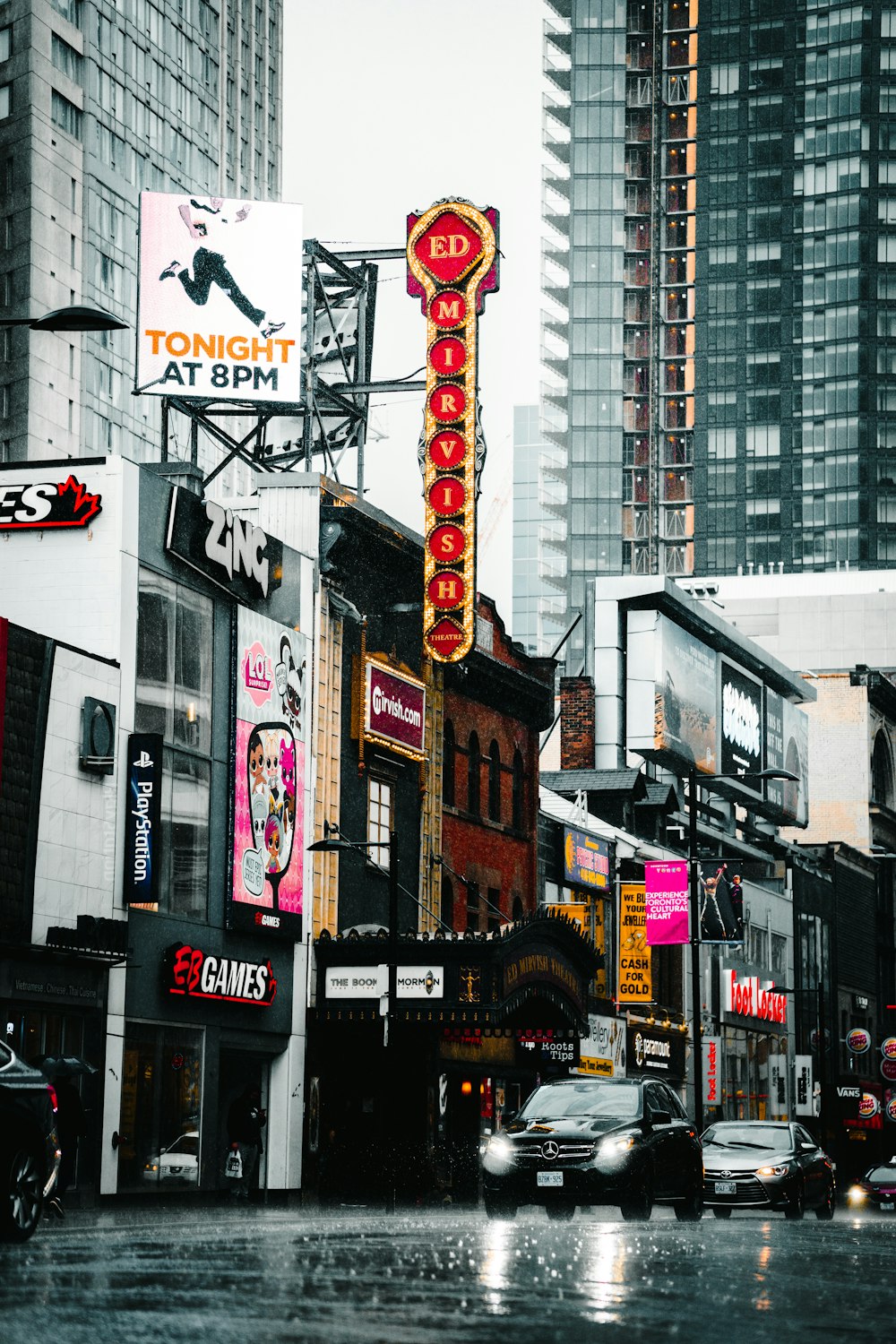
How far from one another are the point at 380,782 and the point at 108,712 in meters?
11.5

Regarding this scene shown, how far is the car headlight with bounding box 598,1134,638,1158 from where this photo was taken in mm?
26062

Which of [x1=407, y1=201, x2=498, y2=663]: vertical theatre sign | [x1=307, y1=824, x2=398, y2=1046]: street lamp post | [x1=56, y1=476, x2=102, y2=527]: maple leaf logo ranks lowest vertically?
[x1=307, y1=824, x2=398, y2=1046]: street lamp post

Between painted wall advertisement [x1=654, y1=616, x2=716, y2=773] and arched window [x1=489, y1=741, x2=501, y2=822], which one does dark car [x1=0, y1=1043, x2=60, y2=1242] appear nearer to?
arched window [x1=489, y1=741, x2=501, y2=822]

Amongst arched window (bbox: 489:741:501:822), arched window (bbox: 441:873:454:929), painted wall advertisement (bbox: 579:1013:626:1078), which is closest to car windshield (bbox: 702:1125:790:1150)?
arched window (bbox: 441:873:454:929)

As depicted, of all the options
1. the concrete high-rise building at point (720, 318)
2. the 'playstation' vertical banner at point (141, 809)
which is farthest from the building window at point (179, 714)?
the concrete high-rise building at point (720, 318)

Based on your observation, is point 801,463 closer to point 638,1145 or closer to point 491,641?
point 491,641

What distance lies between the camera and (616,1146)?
1030 inches

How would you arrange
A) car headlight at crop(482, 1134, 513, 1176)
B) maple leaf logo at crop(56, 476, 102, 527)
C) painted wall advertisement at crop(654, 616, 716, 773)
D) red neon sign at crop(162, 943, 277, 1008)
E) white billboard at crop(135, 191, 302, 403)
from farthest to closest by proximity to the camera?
painted wall advertisement at crop(654, 616, 716, 773) → white billboard at crop(135, 191, 302, 403) → red neon sign at crop(162, 943, 277, 1008) → maple leaf logo at crop(56, 476, 102, 527) → car headlight at crop(482, 1134, 513, 1176)

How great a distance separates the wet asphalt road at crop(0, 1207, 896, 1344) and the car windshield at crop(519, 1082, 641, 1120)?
544 cm

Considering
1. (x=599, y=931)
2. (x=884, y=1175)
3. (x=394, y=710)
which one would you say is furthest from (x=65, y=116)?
(x=884, y=1175)

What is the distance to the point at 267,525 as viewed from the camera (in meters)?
41.4

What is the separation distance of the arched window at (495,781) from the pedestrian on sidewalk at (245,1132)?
1504cm

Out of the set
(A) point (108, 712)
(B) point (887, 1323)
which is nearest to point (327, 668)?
(A) point (108, 712)

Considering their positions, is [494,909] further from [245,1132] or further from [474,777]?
[245,1132]
